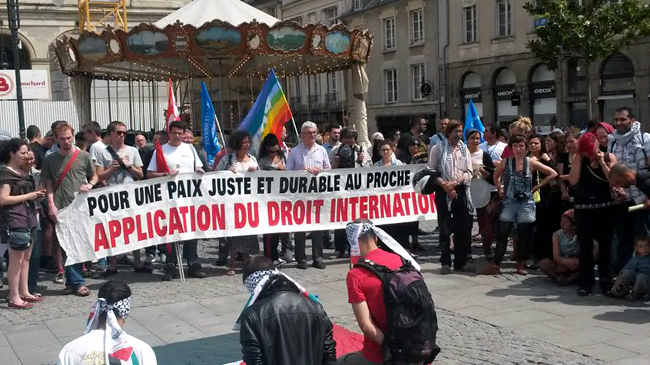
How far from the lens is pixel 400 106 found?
40562mm

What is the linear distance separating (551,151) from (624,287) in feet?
9.24

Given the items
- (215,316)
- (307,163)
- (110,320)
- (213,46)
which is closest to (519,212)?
(307,163)

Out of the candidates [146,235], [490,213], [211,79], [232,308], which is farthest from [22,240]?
[211,79]

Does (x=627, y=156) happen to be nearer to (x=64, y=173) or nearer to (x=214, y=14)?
(x=64, y=173)

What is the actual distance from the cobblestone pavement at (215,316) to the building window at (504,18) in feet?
83.3

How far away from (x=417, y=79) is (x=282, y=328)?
36475 millimetres

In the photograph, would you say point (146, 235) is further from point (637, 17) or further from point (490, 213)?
point (637, 17)

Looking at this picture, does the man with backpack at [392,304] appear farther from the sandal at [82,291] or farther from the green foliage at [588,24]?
the green foliage at [588,24]

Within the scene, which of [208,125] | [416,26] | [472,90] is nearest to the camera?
[208,125]

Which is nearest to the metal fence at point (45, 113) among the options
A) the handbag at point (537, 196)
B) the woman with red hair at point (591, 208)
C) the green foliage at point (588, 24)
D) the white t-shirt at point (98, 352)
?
the green foliage at point (588, 24)

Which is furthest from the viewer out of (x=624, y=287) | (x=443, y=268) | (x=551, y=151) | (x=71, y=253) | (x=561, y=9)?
(x=561, y=9)

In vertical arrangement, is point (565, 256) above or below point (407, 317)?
below

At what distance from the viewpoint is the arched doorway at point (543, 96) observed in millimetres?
31969

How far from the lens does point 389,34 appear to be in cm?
4112
